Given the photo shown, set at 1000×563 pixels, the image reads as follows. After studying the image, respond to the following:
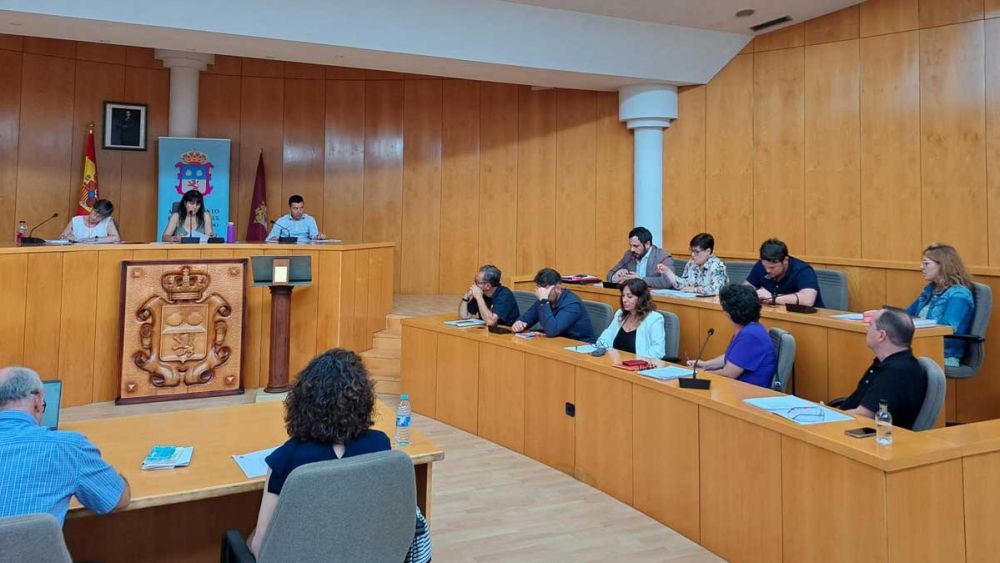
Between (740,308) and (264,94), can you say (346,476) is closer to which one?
(740,308)

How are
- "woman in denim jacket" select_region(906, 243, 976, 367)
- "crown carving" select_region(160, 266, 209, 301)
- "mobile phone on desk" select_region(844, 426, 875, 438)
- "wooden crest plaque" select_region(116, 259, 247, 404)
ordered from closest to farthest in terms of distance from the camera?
"mobile phone on desk" select_region(844, 426, 875, 438) < "woman in denim jacket" select_region(906, 243, 976, 367) < "wooden crest plaque" select_region(116, 259, 247, 404) < "crown carving" select_region(160, 266, 209, 301)

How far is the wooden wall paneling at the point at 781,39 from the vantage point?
6.88 meters

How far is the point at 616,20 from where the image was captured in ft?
22.7

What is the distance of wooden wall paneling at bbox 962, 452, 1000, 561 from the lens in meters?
2.20

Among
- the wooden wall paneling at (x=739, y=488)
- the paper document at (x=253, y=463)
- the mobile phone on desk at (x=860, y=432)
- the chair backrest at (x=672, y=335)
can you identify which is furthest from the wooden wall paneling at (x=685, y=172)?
the paper document at (x=253, y=463)

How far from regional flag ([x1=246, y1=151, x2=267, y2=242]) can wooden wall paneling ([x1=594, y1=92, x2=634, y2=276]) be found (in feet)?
14.3

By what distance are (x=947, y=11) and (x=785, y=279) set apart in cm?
328

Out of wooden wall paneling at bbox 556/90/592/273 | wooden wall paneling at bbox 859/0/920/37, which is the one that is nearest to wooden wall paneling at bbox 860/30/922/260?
wooden wall paneling at bbox 859/0/920/37

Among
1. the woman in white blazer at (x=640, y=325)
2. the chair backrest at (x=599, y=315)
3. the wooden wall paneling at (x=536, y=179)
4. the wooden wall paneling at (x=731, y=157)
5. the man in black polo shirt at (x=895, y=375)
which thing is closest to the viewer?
the man in black polo shirt at (x=895, y=375)

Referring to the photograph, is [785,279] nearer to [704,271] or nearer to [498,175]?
[704,271]

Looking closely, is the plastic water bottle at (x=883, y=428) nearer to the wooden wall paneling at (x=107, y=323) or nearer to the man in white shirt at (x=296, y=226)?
the wooden wall paneling at (x=107, y=323)

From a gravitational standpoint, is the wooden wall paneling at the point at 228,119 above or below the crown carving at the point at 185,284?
above

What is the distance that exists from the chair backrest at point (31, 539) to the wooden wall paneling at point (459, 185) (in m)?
7.81

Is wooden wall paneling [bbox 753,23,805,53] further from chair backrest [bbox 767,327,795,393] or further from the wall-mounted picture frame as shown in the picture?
the wall-mounted picture frame
